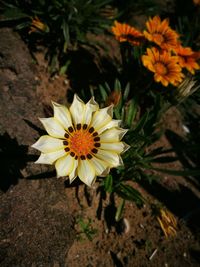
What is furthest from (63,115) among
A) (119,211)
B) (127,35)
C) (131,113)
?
(127,35)

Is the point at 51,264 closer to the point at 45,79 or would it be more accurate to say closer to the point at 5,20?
the point at 45,79

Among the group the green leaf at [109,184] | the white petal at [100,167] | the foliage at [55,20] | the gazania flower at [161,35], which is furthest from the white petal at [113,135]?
the foliage at [55,20]

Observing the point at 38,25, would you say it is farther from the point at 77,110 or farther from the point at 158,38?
the point at 77,110

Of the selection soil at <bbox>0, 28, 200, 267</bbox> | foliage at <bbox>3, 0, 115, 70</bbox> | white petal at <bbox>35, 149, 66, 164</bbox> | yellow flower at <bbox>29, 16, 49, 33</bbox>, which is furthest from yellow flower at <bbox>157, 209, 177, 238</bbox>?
yellow flower at <bbox>29, 16, 49, 33</bbox>

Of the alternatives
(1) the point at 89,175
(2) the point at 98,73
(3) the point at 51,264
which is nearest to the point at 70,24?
(2) the point at 98,73

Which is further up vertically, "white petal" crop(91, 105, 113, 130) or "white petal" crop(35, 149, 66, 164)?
"white petal" crop(91, 105, 113, 130)

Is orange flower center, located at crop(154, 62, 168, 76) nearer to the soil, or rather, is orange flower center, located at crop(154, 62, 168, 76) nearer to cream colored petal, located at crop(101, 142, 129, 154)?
the soil

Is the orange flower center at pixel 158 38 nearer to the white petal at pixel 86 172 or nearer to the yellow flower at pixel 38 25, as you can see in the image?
the yellow flower at pixel 38 25
